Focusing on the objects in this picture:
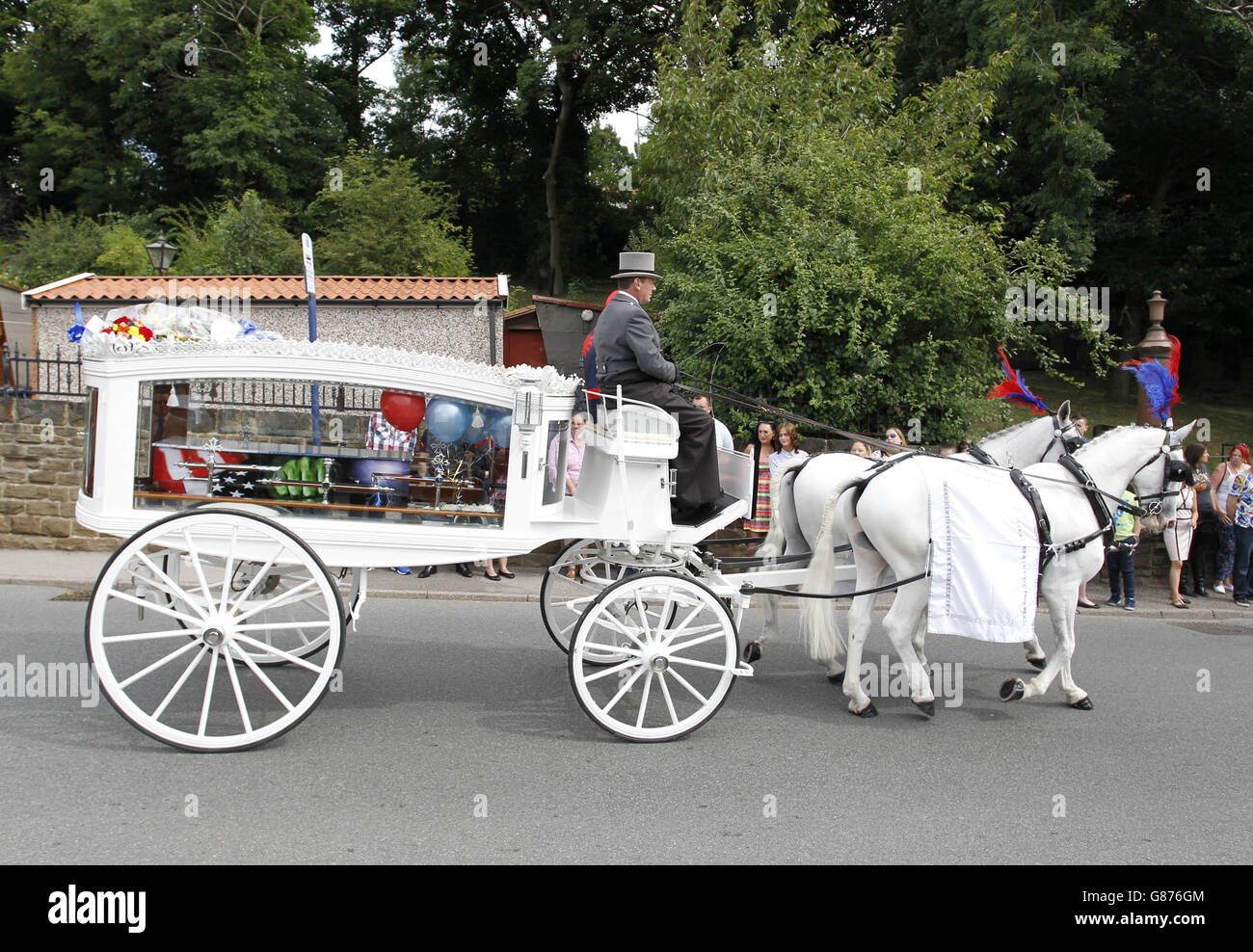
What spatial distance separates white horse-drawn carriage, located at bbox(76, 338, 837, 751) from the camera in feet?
16.3

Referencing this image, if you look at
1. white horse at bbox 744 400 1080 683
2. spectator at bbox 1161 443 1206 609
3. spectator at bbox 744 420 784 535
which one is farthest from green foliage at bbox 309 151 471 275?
white horse at bbox 744 400 1080 683

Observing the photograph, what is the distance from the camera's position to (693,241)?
40.0ft

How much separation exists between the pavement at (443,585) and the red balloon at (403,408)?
4686 mm

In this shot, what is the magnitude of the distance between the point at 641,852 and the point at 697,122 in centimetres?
1284

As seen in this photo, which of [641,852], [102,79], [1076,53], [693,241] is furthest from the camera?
[102,79]

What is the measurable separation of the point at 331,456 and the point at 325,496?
0.70ft

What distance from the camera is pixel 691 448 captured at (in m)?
5.86

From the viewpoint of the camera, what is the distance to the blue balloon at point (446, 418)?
5.28 meters

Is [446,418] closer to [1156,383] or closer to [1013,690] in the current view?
[1013,690]

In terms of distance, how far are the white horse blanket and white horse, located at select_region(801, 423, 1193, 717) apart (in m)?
0.13

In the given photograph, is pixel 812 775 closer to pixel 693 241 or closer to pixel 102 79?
pixel 693 241

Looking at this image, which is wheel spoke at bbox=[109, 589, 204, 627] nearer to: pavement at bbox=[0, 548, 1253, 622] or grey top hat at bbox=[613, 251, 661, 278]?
grey top hat at bbox=[613, 251, 661, 278]

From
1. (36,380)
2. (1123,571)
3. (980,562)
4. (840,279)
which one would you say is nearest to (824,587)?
(980,562)
